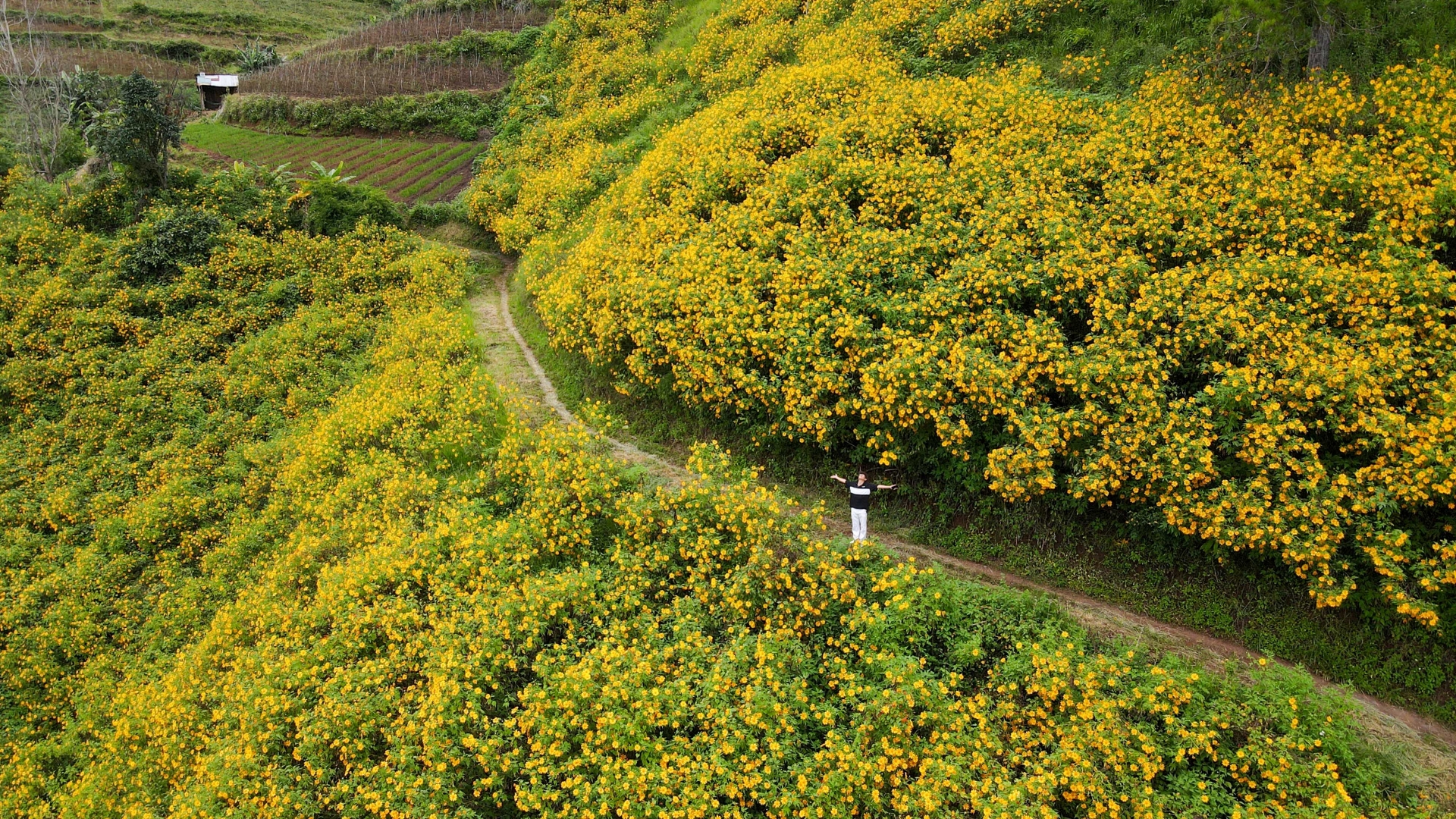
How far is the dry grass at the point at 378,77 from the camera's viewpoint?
3534cm

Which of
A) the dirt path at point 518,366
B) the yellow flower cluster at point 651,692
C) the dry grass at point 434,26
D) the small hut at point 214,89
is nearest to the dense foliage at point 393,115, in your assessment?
the dry grass at point 434,26

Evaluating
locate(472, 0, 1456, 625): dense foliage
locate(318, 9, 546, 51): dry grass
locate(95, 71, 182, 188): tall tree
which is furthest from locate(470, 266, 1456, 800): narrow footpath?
locate(318, 9, 546, 51): dry grass

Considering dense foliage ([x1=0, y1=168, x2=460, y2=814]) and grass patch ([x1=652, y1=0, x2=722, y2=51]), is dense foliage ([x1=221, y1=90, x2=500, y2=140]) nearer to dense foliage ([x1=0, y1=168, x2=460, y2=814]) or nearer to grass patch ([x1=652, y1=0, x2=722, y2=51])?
dense foliage ([x1=0, y1=168, x2=460, y2=814])

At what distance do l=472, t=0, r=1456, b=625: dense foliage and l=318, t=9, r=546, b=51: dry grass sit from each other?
2904cm

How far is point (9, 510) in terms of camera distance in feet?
57.0

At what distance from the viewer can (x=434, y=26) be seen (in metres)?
40.4

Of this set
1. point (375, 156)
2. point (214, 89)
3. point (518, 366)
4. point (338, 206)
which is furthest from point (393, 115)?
point (518, 366)

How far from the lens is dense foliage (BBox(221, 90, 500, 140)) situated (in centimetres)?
3322

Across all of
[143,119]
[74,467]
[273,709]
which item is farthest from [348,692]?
[143,119]

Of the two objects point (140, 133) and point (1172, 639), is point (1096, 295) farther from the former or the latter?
point (140, 133)

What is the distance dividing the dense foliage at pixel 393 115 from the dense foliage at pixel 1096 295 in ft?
70.5

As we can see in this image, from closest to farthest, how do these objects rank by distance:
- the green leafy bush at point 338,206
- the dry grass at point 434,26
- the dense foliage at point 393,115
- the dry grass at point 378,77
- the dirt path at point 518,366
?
the dirt path at point 518,366, the green leafy bush at point 338,206, the dense foliage at point 393,115, the dry grass at point 378,77, the dry grass at point 434,26

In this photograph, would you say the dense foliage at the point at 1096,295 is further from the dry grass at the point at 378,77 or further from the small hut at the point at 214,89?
the small hut at the point at 214,89

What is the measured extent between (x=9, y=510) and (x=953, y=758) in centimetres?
2218
